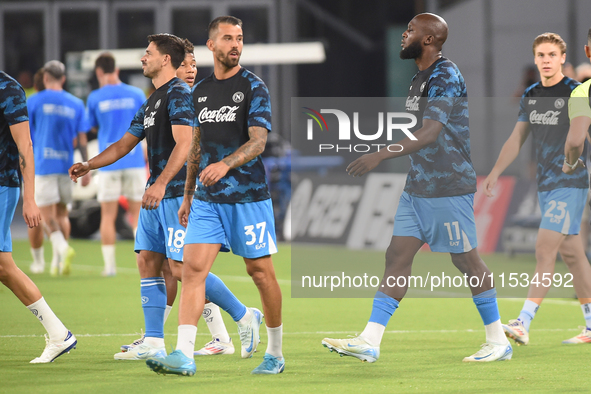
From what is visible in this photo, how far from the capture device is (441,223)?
577 centimetres

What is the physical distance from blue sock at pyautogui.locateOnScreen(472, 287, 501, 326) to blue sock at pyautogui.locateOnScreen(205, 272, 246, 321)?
63.8 inches

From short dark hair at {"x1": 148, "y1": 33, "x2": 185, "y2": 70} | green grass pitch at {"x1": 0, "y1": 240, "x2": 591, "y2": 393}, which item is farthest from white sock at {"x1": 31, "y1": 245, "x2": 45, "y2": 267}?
short dark hair at {"x1": 148, "y1": 33, "x2": 185, "y2": 70}

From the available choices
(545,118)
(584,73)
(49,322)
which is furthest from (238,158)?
(584,73)

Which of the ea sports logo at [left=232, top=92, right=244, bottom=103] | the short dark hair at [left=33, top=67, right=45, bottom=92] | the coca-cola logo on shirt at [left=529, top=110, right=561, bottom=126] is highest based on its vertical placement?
the short dark hair at [left=33, top=67, right=45, bottom=92]

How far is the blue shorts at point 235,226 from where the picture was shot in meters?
5.18

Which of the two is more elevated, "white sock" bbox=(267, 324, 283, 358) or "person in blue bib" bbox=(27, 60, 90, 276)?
"person in blue bib" bbox=(27, 60, 90, 276)

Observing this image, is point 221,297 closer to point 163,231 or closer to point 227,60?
point 163,231

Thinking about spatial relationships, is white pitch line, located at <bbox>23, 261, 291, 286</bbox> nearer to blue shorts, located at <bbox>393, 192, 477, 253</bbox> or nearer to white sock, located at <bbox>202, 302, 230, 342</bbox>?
white sock, located at <bbox>202, 302, 230, 342</bbox>

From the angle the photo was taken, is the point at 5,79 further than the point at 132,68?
No

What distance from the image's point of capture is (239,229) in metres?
5.20

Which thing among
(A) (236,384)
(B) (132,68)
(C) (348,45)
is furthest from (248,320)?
(C) (348,45)

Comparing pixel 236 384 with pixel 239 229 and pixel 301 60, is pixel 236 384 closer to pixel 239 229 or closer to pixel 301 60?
pixel 239 229

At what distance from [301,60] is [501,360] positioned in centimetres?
1992

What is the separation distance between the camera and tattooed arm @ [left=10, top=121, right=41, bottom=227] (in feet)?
18.6
